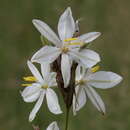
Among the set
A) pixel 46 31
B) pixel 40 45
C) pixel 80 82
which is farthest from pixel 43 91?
pixel 40 45

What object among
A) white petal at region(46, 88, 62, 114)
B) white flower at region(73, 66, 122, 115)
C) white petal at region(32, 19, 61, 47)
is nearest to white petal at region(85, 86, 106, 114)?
white flower at region(73, 66, 122, 115)

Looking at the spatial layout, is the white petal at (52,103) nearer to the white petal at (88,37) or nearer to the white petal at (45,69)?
the white petal at (45,69)

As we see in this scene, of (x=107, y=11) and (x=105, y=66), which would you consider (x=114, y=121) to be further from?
(x=107, y=11)

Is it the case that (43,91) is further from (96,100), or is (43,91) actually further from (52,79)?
(96,100)

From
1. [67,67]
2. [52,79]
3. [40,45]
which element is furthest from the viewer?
[40,45]

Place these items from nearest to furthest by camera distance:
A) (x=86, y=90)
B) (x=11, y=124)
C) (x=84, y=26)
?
1. (x=86, y=90)
2. (x=11, y=124)
3. (x=84, y=26)

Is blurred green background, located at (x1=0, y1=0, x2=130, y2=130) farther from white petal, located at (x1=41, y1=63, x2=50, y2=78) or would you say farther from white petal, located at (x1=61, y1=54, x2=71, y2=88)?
white petal, located at (x1=61, y1=54, x2=71, y2=88)

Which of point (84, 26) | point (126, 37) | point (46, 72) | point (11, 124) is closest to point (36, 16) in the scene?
point (84, 26)
